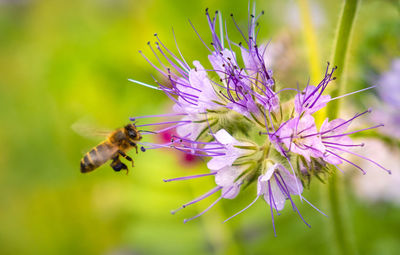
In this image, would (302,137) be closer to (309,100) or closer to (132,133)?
(309,100)

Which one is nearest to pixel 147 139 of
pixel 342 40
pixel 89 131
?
pixel 89 131

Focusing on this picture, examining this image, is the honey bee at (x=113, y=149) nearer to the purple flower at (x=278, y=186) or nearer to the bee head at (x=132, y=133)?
the bee head at (x=132, y=133)

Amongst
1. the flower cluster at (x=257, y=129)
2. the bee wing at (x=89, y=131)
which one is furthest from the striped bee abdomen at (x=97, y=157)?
the flower cluster at (x=257, y=129)

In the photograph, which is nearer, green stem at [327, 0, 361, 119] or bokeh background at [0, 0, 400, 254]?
green stem at [327, 0, 361, 119]

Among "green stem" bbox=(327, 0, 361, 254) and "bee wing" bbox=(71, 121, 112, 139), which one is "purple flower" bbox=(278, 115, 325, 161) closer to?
"green stem" bbox=(327, 0, 361, 254)

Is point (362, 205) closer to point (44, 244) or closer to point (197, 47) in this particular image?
point (197, 47)

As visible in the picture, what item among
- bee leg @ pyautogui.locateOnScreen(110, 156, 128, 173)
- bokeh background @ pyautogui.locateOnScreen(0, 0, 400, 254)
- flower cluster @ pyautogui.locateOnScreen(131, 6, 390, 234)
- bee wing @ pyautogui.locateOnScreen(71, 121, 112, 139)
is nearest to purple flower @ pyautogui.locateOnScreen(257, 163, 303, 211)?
flower cluster @ pyautogui.locateOnScreen(131, 6, 390, 234)
